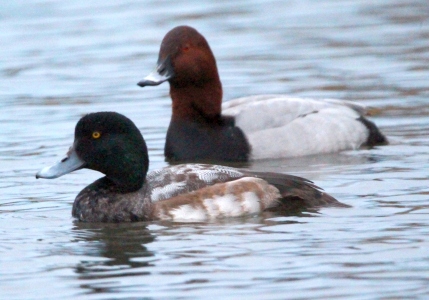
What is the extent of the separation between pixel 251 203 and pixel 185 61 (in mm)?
2936

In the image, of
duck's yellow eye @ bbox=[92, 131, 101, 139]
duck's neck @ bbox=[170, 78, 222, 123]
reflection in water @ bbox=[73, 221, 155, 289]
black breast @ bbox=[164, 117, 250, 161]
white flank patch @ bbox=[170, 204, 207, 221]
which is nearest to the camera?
reflection in water @ bbox=[73, 221, 155, 289]

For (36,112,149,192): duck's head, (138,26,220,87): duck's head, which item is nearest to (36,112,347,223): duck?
(36,112,149,192): duck's head

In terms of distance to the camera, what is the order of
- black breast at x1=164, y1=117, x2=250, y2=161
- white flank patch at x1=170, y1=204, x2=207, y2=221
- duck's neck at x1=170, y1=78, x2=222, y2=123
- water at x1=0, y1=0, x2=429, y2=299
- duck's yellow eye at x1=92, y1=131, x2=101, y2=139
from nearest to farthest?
1. water at x1=0, y1=0, x2=429, y2=299
2. white flank patch at x1=170, y1=204, x2=207, y2=221
3. duck's yellow eye at x1=92, y1=131, x2=101, y2=139
4. black breast at x1=164, y1=117, x2=250, y2=161
5. duck's neck at x1=170, y1=78, x2=222, y2=123

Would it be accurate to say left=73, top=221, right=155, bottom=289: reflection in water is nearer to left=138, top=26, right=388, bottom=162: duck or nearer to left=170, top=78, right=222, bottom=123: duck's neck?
left=138, top=26, right=388, bottom=162: duck

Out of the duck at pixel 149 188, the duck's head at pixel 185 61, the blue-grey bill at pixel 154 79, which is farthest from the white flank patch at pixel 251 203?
the duck's head at pixel 185 61

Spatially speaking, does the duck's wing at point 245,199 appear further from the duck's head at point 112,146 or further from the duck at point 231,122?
the duck at point 231,122

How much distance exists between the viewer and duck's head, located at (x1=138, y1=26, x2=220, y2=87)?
32.7 ft

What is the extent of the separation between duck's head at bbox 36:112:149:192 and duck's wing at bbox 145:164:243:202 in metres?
0.12

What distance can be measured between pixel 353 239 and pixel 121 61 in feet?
28.4

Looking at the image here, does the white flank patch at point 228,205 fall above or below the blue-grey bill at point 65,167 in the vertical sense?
below

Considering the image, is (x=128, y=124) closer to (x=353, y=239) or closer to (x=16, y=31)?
(x=353, y=239)

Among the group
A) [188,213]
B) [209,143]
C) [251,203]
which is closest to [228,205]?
[251,203]

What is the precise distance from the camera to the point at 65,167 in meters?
7.41

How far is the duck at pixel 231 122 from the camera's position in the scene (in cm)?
973
